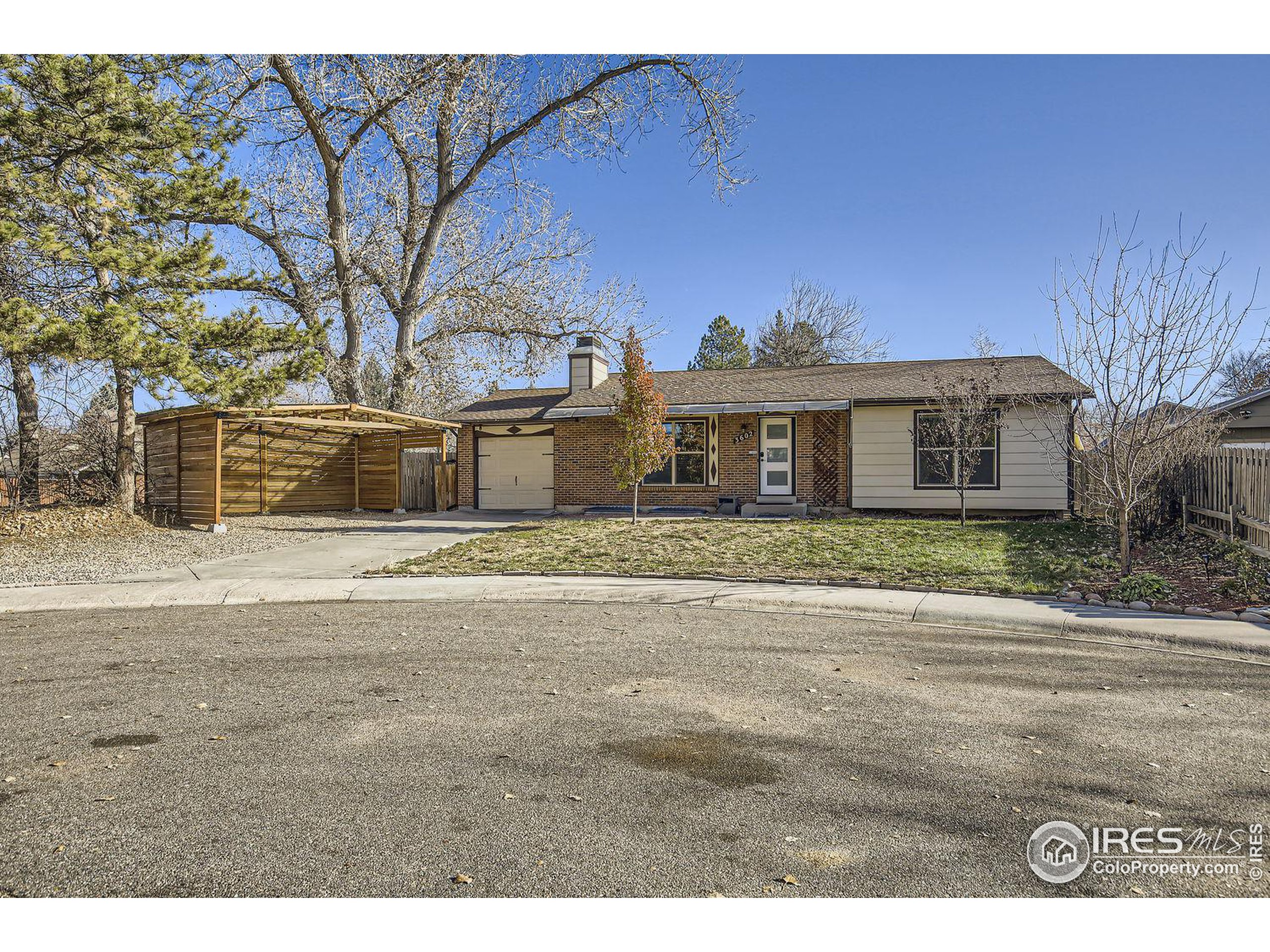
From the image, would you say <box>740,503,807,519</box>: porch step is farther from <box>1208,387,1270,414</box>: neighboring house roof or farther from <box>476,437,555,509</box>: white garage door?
<box>1208,387,1270,414</box>: neighboring house roof

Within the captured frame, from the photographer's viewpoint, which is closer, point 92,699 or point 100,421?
point 92,699

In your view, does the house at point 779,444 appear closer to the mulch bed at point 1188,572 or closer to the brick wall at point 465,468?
the brick wall at point 465,468

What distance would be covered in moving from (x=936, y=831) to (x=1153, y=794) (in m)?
1.25

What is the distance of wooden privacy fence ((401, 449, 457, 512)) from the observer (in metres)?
22.7

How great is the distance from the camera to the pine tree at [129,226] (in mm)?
12906

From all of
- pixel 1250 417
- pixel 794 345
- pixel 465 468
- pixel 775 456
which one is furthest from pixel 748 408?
pixel 794 345

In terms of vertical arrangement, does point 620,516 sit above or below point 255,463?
below

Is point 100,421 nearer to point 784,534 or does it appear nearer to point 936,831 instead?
point 784,534

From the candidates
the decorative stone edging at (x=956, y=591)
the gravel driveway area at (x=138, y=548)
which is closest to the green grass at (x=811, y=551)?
the decorative stone edging at (x=956, y=591)

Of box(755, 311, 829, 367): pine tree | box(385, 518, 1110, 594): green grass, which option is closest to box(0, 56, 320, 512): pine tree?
box(385, 518, 1110, 594): green grass

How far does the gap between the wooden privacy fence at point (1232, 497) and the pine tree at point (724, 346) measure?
3134 centimetres

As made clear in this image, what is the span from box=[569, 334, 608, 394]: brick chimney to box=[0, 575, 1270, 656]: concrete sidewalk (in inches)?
453

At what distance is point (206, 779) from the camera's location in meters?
3.94

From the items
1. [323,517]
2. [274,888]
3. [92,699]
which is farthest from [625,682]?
[323,517]
